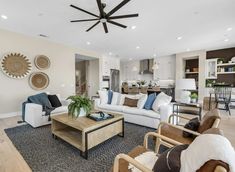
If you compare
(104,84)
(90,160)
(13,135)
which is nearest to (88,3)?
(90,160)

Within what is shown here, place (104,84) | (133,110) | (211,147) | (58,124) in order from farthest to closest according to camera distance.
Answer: (104,84) < (133,110) < (58,124) < (211,147)

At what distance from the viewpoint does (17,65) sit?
443 centimetres

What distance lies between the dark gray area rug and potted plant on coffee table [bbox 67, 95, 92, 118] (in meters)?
0.59

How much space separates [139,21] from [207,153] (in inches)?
143

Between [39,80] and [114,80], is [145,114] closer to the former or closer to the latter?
[39,80]

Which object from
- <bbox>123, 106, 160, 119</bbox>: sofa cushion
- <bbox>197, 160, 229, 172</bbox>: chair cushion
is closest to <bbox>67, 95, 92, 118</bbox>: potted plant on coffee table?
<bbox>123, 106, 160, 119</bbox>: sofa cushion

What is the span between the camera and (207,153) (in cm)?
79

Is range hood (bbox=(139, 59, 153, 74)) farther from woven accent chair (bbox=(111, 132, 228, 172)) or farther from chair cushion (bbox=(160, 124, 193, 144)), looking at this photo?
woven accent chair (bbox=(111, 132, 228, 172))

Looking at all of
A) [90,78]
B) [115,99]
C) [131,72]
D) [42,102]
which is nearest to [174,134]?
[115,99]

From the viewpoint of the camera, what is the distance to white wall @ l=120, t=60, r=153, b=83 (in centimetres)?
955

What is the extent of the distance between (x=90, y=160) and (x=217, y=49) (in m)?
7.88

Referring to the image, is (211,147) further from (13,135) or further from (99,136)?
(13,135)

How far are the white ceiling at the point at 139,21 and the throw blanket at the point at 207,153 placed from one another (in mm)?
2877

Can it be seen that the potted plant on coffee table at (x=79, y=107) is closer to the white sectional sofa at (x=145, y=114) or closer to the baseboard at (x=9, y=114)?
the white sectional sofa at (x=145, y=114)
